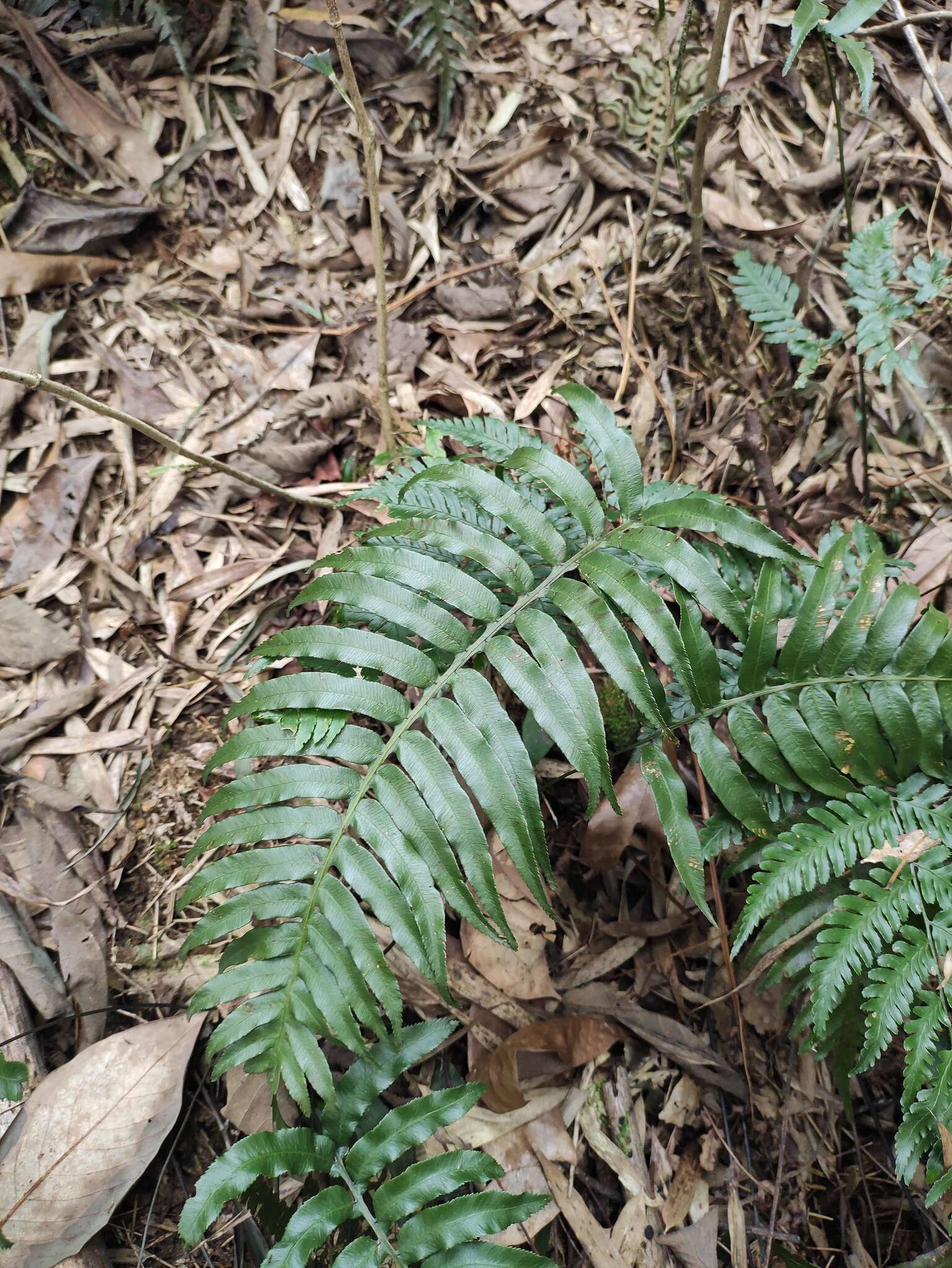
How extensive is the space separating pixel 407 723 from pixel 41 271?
218 centimetres

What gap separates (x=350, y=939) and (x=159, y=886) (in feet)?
2.87

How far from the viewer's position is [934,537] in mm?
2400

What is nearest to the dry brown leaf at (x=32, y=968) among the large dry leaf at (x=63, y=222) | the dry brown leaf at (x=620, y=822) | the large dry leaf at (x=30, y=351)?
the dry brown leaf at (x=620, y=822)

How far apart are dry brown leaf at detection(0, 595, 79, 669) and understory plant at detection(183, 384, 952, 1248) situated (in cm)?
94

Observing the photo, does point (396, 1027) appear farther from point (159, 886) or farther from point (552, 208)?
point (552, 208)

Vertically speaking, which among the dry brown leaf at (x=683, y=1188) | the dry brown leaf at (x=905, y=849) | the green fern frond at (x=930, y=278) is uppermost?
the green fern frond at (x=930, y=278)

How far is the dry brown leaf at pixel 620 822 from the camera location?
2.07m

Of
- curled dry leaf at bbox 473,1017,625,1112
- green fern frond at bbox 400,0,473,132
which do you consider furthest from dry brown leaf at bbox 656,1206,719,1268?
green fern frond at bbox 400,0,473,132

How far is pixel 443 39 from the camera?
2816 mm

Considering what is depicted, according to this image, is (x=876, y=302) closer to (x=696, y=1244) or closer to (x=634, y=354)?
(x=634, y=354)

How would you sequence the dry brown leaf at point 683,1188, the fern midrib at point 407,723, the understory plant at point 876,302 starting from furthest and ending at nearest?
the understory plant at point 876,302, the dry brown leaf at point 683,1188, the fern midrib at point 407,723

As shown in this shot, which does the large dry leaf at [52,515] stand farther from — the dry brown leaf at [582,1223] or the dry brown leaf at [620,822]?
the dry brown leaf at [582,1223]

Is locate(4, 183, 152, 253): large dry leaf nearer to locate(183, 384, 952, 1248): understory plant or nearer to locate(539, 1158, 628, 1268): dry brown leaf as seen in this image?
locate(183, 384, 952, 1248): understory plant

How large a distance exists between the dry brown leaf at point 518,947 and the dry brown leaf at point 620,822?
194mm
